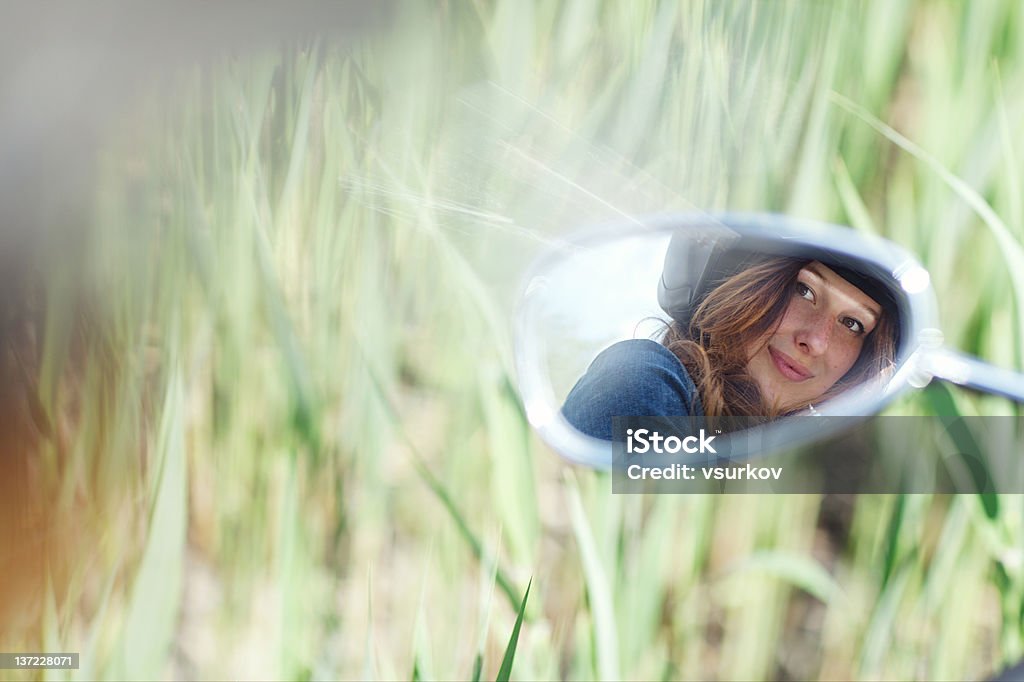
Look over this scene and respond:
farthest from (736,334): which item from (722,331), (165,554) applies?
(165,554)

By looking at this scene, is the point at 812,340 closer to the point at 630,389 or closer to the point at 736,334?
the point at 736,334

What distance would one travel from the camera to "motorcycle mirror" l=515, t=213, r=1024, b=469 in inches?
36.7

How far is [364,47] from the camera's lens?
1001mm

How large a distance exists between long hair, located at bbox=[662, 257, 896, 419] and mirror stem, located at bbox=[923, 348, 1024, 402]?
4.7 inches

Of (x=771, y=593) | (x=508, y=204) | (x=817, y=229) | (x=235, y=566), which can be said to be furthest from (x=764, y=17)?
(x=235, y=566)

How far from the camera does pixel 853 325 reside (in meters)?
0.93

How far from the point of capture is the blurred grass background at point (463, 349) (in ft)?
3.07

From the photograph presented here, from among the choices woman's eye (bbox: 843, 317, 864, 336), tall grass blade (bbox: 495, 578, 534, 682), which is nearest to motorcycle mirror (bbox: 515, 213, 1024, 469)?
woman's eye (bbox: 843, 317, 864, 336)

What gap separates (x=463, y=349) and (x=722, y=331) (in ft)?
1.05

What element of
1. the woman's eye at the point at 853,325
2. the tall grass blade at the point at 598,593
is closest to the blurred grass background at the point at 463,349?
the tall grass blade at the point at 598,593

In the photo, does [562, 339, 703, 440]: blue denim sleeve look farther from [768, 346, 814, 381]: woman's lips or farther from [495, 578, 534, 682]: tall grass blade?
[495, 578, 534, 682]: tall grass blade

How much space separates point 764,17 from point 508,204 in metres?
0.39

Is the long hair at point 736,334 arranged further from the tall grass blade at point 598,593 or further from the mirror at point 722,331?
the tall grass blade at point 598,593

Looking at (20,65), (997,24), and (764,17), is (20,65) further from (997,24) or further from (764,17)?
(997,24)
